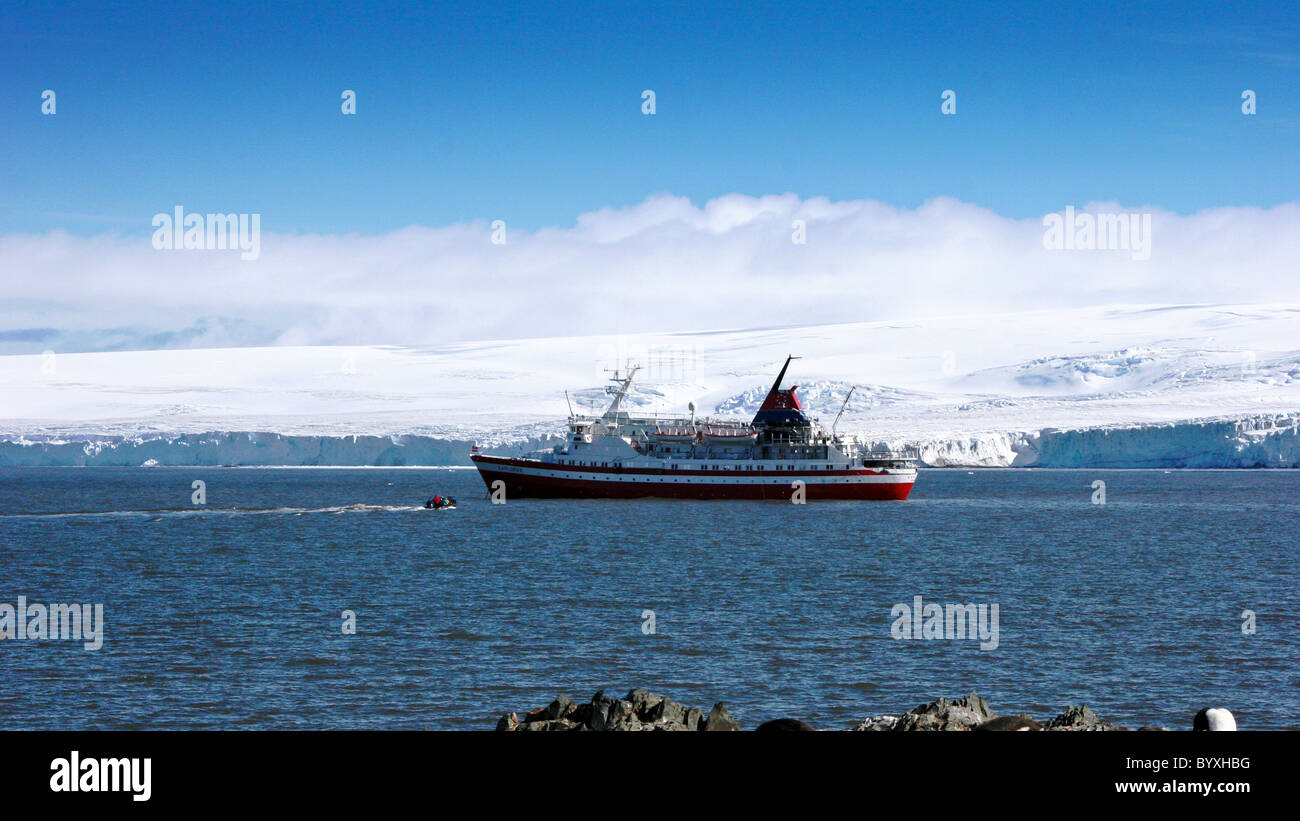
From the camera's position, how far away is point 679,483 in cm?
7644

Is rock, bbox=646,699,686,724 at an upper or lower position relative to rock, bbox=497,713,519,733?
upper

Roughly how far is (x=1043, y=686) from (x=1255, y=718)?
343 cm

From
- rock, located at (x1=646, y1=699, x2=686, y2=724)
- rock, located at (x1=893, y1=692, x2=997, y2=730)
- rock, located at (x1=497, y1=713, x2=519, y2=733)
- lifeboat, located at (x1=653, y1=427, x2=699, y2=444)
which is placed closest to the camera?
rock, located at (x1=893, y1=692, x2=997, y2=730)

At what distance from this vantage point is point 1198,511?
7425 centimetres

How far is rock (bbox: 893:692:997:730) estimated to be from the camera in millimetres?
14023

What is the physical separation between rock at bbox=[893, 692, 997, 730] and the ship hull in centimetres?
6072

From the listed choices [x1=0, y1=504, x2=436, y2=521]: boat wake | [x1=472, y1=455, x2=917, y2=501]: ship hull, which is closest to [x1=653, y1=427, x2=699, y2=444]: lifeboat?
[x1=472, y1=455, x2=917, y2=501]: ship hull

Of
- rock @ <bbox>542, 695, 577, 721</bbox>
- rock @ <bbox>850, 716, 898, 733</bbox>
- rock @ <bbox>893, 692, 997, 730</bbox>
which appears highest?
rock @ <bbox>893, 692, 997, 730</bbox>

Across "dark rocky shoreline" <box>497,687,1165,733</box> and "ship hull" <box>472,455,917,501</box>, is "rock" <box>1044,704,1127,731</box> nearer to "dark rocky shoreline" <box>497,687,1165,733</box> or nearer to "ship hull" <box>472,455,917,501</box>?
"dark rocky shoreline" <box>497,687,1165,733</box>

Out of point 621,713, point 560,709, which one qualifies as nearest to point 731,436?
point 560,709

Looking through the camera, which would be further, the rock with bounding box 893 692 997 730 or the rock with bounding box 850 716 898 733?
the rock with bounding box 850 716 898 733

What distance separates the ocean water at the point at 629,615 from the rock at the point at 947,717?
12.1 feet

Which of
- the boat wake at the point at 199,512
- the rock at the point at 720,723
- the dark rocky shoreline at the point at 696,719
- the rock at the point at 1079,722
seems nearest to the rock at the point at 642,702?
the dark rocky shoreline at the point at 696,719
